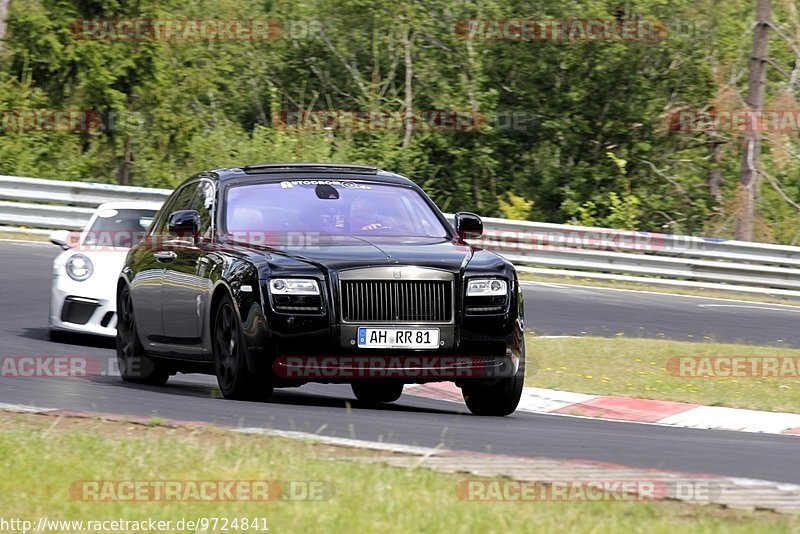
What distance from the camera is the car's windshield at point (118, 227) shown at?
13852 mm

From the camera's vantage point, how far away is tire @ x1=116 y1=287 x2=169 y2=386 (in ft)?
35.9

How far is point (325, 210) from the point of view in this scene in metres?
9.63

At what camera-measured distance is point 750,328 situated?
687 inches

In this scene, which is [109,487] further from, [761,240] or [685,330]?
[761,240]

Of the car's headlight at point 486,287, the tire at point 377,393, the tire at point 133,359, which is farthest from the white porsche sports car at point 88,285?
the car's headlight at point 486,287

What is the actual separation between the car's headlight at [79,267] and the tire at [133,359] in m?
2.01

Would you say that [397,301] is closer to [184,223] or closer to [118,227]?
[184,223]

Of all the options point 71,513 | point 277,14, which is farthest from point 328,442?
point 277,14

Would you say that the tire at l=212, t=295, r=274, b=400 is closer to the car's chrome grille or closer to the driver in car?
the car's chrome grille

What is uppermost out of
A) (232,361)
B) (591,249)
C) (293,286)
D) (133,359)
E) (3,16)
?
(3,16)

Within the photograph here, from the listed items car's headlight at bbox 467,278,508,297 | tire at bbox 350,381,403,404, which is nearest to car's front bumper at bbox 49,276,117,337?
tire at bbox 350,381,403,404

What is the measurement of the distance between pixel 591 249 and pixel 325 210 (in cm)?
1291

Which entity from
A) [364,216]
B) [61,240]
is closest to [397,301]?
[364,216]

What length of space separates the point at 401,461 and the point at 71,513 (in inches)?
66.5
